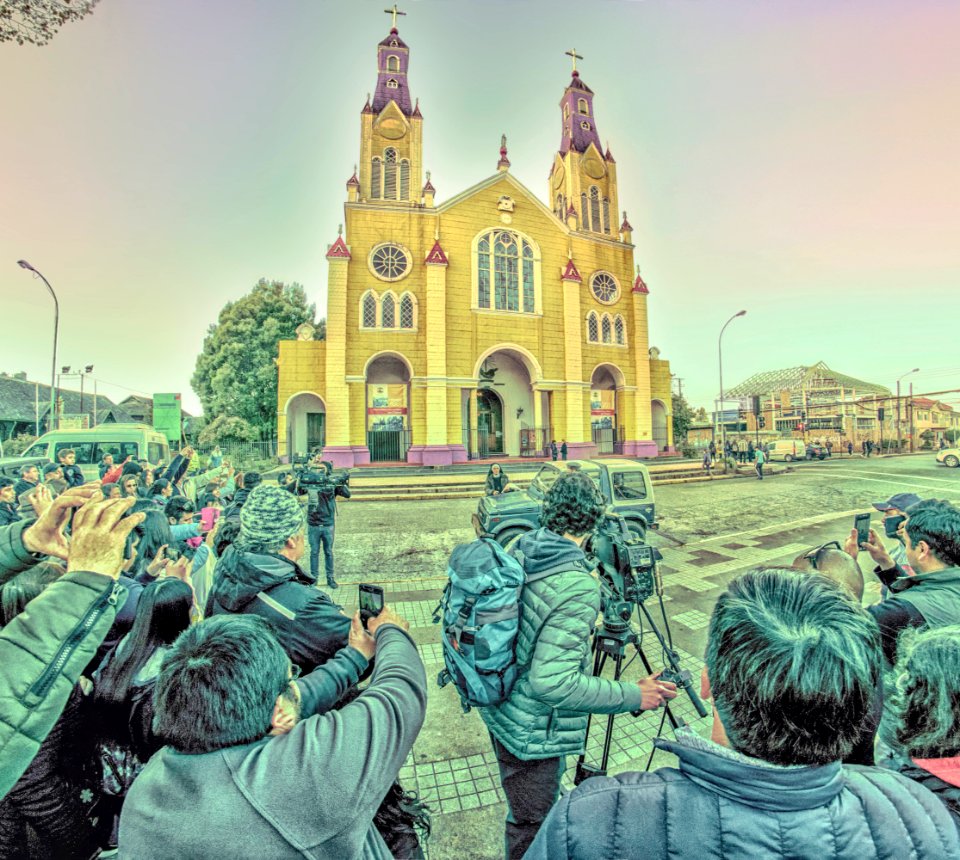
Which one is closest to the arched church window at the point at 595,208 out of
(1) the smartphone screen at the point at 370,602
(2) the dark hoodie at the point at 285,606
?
(2) the dark hoodie at the point at 285,606

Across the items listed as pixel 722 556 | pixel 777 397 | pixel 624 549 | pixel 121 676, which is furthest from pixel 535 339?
pixel 777 397

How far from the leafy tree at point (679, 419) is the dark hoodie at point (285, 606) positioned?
30650mm

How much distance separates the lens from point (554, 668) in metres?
1.70

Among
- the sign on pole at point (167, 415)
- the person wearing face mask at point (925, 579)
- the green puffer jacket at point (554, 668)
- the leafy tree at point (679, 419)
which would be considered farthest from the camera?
the leafy tree at point (679, 419)

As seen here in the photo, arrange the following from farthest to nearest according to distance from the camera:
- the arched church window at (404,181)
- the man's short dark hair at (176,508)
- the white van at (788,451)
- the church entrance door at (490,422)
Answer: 1. the white van at (788,451)
2. the church entrance door at (490,422)
3. the arched church window at (404,181)
4. the man's short dark hair at (176,508)

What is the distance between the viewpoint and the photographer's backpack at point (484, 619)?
1.79 m

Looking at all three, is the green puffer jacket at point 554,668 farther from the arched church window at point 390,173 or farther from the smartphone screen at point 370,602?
the arched church window at point 390,173

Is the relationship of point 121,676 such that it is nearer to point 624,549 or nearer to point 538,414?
point 624,549

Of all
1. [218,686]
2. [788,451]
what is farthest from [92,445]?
[788,451]

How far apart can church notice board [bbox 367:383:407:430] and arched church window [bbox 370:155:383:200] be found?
31.0ft

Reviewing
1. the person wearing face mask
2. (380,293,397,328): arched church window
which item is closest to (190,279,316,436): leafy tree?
(380,293,397,328): arched church window

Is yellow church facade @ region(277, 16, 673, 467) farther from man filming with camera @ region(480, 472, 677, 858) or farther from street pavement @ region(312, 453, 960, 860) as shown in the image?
man filming with camera @ region(480, 472, 677, 858)

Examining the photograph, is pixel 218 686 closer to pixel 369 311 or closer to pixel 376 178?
pixel 369 311

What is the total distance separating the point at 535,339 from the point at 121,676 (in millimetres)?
21904
